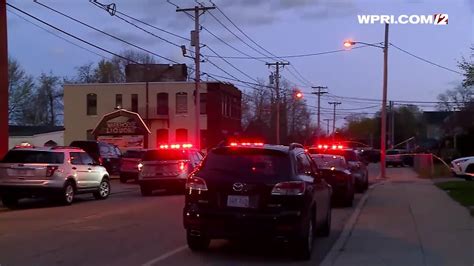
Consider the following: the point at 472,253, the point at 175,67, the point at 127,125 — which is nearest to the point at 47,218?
the point at 472,253

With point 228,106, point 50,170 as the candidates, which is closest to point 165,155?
point 50,170

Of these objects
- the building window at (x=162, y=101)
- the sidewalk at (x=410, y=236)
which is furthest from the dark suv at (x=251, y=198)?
the building window at (x=162, y=101)

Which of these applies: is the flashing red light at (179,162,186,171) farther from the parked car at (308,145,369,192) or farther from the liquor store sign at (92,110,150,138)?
the liquor store sign at (92,110,150,138)

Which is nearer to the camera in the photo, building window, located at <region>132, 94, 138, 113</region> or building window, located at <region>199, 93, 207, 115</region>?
building window, located at <region>199, 93, 207, 115</region>

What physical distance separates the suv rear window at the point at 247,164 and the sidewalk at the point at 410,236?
152 centimetres

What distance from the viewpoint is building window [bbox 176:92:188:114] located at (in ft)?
190

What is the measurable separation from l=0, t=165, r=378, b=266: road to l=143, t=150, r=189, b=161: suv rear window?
4990mm

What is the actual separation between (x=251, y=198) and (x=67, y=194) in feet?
36.0

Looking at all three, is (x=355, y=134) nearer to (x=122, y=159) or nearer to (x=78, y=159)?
(x=122, y=159)

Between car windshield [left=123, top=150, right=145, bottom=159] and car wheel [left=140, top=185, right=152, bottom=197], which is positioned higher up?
car windshield [left=123, top=150, right=145, bottom=159]

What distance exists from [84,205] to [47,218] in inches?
157

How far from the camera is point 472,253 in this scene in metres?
10.4

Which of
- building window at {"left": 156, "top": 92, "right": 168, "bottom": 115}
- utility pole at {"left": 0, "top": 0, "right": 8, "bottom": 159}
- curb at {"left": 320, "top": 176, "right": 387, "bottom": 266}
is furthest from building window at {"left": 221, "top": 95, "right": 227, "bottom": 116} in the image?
curb at {"left": 320, "top": 176, "right": 387, "bottom": 266}

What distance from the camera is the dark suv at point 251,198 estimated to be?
9.31 metres
